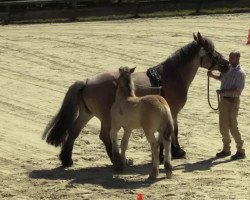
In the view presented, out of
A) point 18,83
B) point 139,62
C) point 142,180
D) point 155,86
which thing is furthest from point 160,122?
point 139,62

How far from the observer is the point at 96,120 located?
13.8m

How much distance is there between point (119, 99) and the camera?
1021 centimetres

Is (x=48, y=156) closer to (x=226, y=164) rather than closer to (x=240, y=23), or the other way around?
(x=226, y=164)

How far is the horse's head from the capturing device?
11430 millimetres

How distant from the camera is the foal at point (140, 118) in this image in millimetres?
9602

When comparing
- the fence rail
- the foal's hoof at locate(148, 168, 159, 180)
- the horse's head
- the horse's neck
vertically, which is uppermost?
the horse's head

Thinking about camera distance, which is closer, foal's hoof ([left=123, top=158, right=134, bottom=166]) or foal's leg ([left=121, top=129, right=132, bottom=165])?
foal's leg ([left=121, top=129, right=132, bottom=165])

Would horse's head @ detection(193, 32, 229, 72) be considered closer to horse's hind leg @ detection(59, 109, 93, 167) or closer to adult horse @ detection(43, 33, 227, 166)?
adult horse @ detection(43, 33, 227, 166)

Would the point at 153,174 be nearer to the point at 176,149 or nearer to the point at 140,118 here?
the point at 140,118

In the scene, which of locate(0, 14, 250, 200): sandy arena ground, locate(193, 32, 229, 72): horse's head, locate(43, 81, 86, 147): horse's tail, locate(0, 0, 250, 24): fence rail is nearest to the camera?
locate(0, 14, 250, 200): sandy arena ground

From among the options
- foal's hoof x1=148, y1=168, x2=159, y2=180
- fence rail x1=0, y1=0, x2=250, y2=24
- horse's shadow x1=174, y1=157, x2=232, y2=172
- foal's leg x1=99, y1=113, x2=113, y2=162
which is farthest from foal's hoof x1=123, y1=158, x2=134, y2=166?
fence rail x1=0, y1=0, x2=250, y2=24

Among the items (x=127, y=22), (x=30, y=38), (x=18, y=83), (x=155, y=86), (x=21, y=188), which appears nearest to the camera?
(x=21, y=188)

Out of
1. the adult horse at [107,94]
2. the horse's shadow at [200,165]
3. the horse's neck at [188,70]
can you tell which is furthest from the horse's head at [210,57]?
the horse's shadow at [200,165]

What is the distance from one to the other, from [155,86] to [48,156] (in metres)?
2.02
